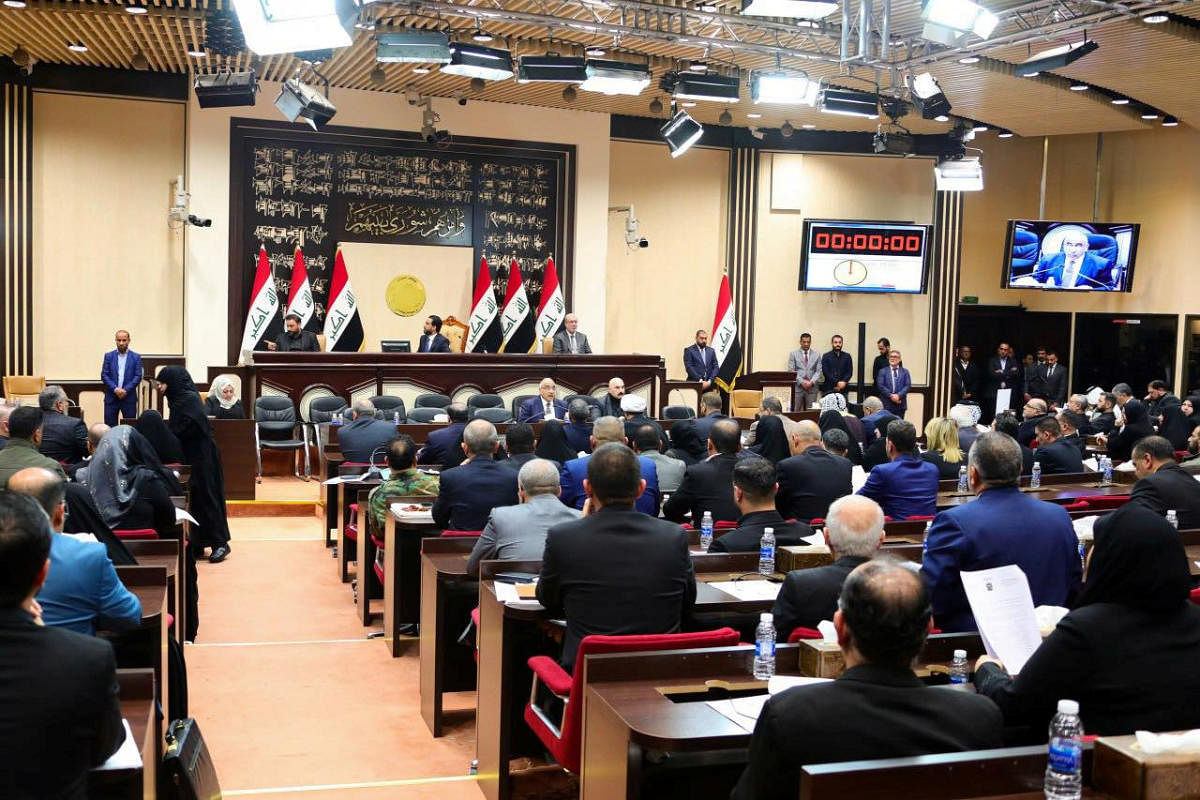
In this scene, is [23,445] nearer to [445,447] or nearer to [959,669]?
[445,447]

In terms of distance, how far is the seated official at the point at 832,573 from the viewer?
12.0ft

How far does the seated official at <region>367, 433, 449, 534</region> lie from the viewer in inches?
264

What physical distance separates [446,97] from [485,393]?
12.9ft

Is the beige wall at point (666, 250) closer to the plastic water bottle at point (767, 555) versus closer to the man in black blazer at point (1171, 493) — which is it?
the man in black blazer at point (1171, 493)

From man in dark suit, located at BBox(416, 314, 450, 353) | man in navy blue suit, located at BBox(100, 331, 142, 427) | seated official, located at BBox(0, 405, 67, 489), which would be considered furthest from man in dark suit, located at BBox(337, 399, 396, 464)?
man in dark suit, located at BBox(416, 314, 450, 353)

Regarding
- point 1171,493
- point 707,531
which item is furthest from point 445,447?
point 1171,493

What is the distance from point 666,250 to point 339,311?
4764 millimetres

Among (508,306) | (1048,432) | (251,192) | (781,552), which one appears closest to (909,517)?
(781,552)

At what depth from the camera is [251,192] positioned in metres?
14.0

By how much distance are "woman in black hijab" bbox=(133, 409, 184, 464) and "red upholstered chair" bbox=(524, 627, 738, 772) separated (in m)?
5.07

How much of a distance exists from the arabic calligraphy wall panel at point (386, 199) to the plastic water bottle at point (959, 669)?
12018mm

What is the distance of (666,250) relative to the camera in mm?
16438

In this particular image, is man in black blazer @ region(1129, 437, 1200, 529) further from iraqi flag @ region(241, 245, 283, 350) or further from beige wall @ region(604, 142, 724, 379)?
beige wall @ region(604, 142, 724, 379)

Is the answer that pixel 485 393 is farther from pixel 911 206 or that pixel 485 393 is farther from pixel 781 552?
pixel 781 552
